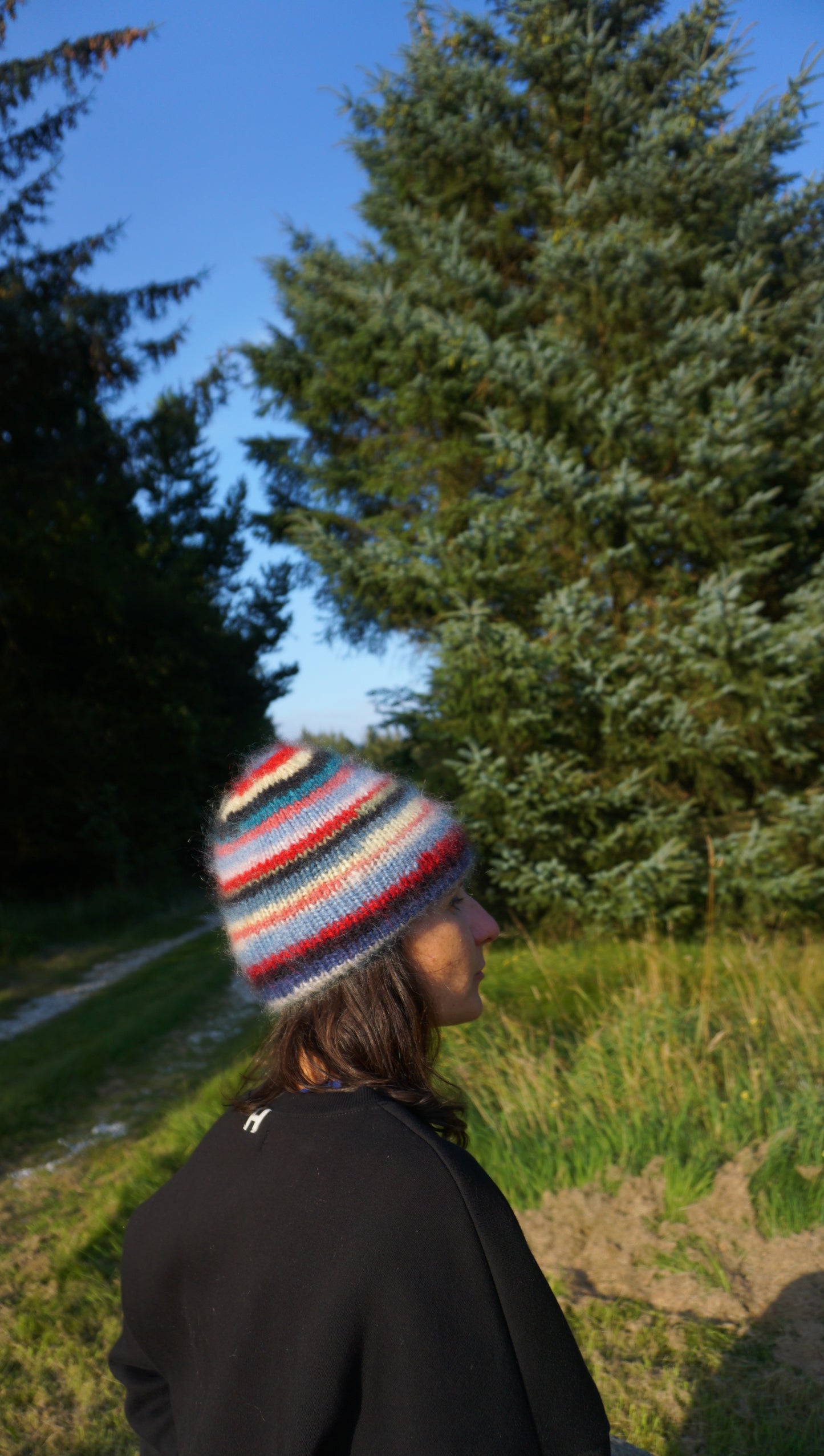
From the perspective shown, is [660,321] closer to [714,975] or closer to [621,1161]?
[714,975]

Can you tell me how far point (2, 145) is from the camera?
32.7ft

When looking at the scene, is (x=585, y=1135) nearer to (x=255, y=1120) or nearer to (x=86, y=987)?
(x=255, y=1120)

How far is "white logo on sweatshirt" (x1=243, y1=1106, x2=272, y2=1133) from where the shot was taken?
125 centimetres

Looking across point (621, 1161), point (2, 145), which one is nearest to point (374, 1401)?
point (621, 1161)

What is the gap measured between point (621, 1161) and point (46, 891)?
11122 millimetres

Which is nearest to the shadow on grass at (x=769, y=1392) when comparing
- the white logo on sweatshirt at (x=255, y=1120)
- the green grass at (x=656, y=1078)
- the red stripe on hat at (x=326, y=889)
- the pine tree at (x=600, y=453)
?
the green grass at (x=656, y=1078)

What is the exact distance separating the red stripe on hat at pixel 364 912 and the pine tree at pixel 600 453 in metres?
4.55

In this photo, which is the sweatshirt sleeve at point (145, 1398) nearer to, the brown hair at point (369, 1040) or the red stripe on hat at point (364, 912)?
the brown hair at point (369, 1040)

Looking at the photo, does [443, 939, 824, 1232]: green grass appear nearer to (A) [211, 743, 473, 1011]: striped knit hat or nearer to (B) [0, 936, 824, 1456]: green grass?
(B) [0, 936, 824, 1456]: green grass

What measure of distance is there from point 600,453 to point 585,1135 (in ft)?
15.3

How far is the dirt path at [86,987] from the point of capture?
7062 mm

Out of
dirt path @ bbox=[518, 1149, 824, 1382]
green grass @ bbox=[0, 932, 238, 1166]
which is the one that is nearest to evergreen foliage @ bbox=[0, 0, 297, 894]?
green grass @ bbox=[0, 932, 238, 1166]

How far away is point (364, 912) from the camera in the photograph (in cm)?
130

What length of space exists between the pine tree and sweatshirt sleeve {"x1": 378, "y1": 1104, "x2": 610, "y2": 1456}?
190 inches
